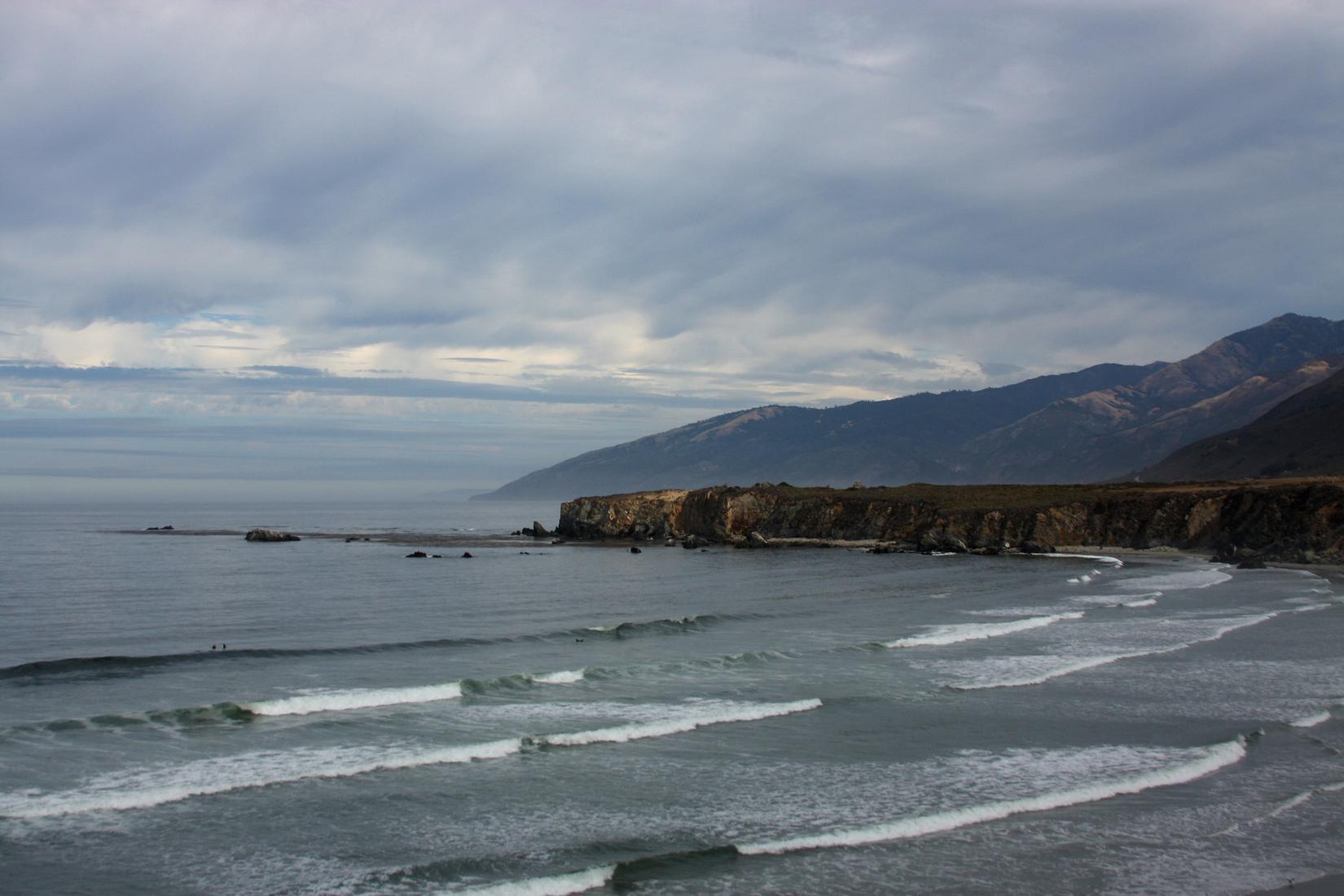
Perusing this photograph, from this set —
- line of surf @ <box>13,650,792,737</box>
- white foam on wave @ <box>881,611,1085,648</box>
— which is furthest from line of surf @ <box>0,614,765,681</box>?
white foam on wave @ <box>881,611,1085,648</box>

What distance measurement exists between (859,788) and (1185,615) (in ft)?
84.4

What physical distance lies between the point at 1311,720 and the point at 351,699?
1938cm

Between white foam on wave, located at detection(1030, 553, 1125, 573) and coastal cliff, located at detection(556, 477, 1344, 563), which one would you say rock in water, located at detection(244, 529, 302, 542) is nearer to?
coastal cliff, located at detection(556, 477, 1344, 563)

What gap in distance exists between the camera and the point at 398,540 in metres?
94.1

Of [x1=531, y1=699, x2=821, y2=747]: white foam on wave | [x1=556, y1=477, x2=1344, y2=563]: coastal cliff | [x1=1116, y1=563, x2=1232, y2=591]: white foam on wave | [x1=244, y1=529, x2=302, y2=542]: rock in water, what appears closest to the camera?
[x1=531, y1=699, x2=821, y2=747]: white foam on wave

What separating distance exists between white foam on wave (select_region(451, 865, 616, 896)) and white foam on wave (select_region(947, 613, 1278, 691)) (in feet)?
44.6

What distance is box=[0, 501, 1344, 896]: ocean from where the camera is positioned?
36.9 feet

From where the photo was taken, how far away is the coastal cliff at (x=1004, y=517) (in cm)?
6200

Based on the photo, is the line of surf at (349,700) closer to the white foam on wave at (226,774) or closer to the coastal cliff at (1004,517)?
the white foam on wave at (226,774)

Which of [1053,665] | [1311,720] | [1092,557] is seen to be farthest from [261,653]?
[1092,557]

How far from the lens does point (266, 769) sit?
1538 cm

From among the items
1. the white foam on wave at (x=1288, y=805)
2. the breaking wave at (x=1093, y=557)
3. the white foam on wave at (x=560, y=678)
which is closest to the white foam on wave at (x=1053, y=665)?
the white foam on wave at (x=1288, y=805)

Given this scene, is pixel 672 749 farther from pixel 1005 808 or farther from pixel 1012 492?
pixel 1012 492

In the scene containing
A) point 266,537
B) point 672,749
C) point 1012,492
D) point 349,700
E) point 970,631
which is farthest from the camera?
point 1012,492
